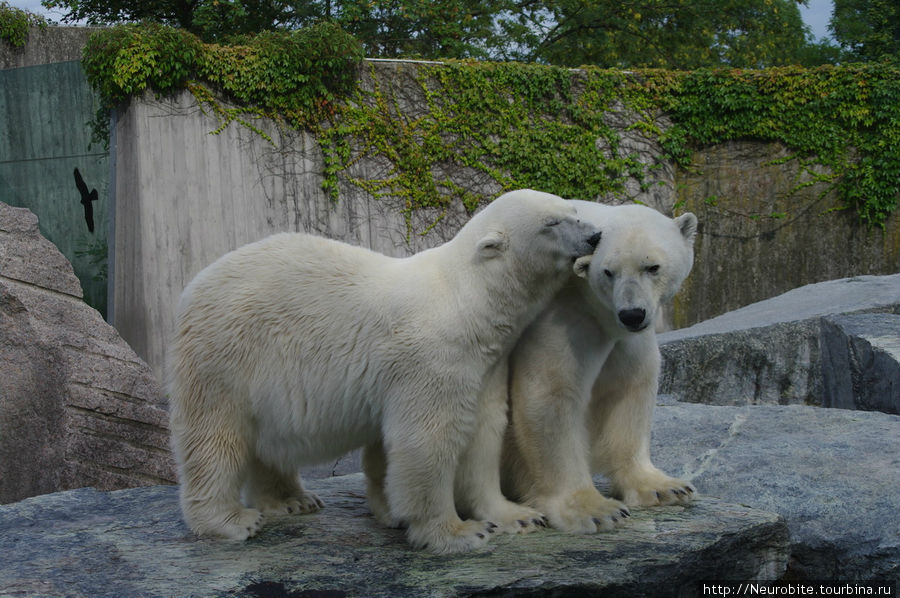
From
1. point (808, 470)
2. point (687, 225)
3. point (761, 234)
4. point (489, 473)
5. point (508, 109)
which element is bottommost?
point (808, 470)

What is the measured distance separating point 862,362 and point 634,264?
3.27 metres

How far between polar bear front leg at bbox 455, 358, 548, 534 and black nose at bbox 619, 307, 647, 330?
481 millimetres

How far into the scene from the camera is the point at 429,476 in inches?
111

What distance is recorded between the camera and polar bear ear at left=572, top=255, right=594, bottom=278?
9.71 ft

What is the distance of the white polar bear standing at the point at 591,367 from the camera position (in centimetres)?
297

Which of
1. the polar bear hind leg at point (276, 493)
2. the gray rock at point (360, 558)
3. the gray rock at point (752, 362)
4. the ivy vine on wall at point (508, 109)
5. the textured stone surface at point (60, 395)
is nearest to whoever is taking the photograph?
the gray rock at point (360, 558)

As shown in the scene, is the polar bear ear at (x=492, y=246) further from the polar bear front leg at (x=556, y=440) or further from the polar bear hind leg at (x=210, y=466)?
the polar bear hind leg at (x=210, y=466)

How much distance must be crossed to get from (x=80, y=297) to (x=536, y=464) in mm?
3561

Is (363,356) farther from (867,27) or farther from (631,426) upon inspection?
(867,27)

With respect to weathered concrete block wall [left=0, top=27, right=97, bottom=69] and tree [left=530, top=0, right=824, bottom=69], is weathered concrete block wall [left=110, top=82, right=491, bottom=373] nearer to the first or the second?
weathered concrete block wall [left=0, top=27, right=97, bottom=69]

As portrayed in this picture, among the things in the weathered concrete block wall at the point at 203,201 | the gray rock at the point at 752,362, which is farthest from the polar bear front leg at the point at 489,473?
the weathered concrete block wall at the point at 203,201

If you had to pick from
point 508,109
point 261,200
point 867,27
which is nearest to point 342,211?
point 261,200

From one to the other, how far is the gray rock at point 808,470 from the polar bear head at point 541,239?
4.76 feet

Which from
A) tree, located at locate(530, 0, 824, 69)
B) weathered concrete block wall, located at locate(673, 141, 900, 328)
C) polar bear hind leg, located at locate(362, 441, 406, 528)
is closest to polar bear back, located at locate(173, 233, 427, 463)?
polar bear hind leg, located at locate(362, 441, 406, 528)
